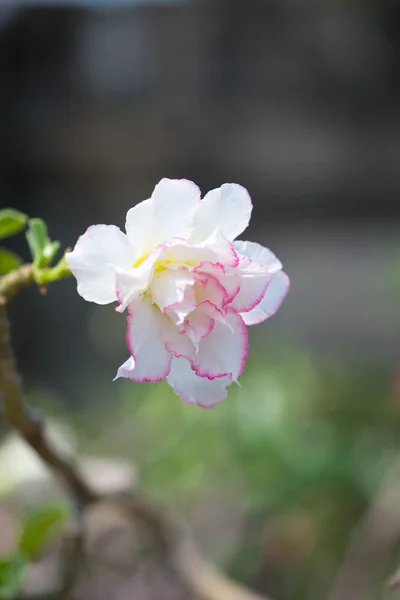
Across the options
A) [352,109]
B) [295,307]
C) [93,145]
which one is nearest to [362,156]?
[352,109]

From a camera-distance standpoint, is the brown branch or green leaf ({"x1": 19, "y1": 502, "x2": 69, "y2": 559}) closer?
the brown branch

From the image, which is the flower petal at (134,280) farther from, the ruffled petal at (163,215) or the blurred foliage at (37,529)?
the blurred foliage at (37,529)

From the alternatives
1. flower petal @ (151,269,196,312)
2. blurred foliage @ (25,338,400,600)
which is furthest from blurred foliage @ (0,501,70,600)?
blurred foliage @ (25,338,400,600)

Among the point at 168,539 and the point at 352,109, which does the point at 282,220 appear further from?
the point at 168,539

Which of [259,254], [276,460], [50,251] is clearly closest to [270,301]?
[259,254]

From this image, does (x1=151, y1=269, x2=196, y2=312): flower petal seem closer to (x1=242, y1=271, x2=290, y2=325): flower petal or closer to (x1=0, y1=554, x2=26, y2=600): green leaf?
(x1=242, y1=271, x2=290, y2=325): flower petal

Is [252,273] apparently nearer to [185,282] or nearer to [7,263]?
[185,282]
